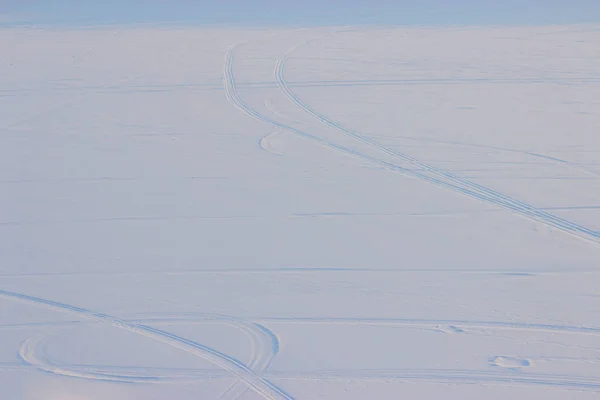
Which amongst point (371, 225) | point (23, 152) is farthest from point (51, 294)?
point (23, 152)

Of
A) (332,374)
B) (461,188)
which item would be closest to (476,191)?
(461,188)

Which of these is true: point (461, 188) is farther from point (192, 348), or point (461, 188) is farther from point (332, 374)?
point (192, 348)

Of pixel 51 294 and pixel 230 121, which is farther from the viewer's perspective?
pixel 230 121

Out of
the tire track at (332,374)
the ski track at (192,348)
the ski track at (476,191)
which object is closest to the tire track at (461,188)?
the ski track at (476,191)

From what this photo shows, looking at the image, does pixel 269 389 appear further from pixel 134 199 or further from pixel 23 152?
pixel 23 152

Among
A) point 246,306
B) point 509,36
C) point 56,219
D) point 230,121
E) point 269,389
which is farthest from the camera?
point 509,36
